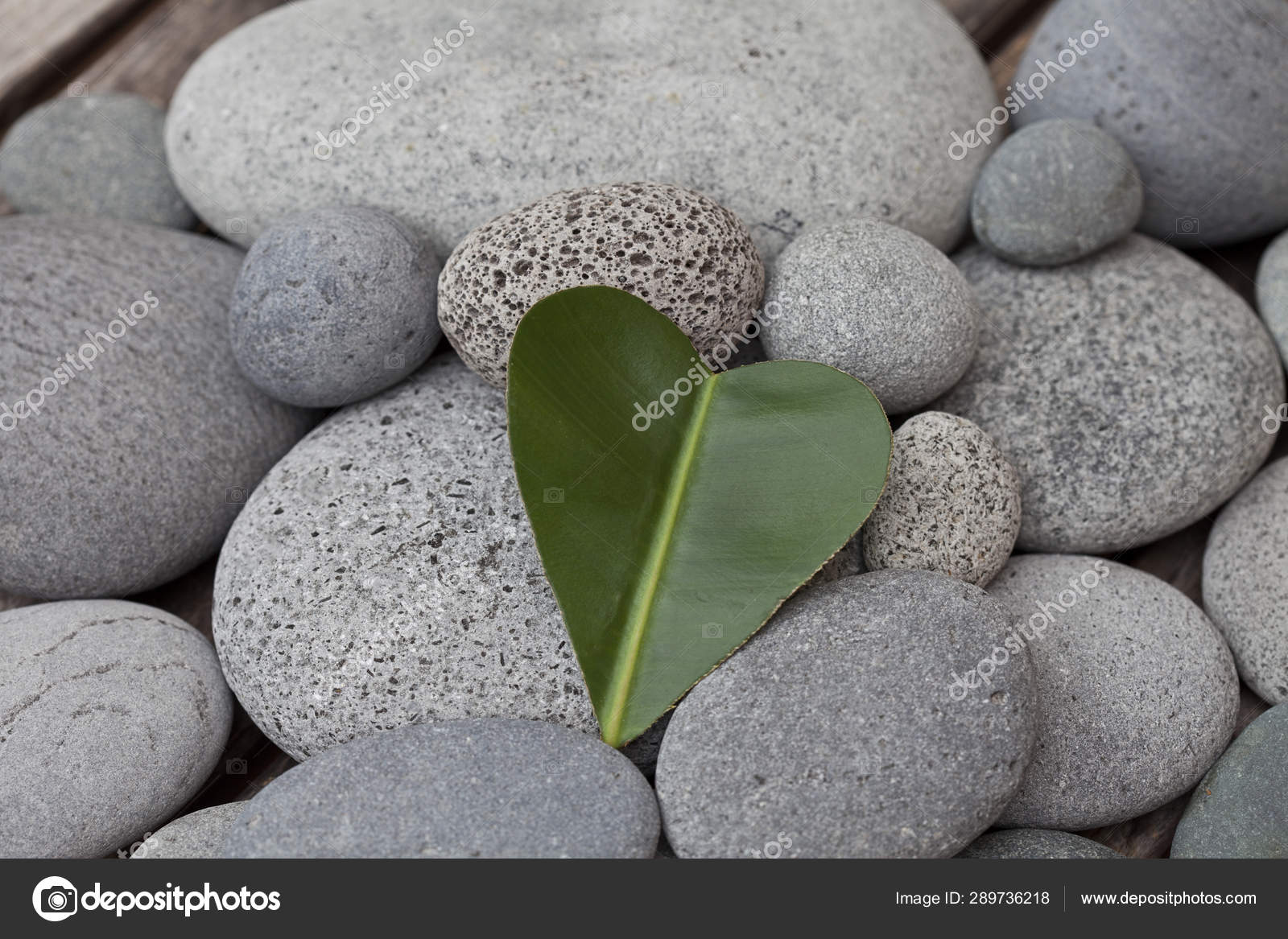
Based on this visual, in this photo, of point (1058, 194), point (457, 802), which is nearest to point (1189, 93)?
point (1058, 194)

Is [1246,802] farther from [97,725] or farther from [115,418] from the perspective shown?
[115,418]

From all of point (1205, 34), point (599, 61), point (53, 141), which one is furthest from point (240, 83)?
point (1205, 34)

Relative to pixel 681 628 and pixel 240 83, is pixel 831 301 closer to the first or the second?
pixel 681 628

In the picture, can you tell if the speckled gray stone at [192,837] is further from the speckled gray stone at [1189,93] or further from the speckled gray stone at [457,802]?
the speckled gray stone at [1189,93]

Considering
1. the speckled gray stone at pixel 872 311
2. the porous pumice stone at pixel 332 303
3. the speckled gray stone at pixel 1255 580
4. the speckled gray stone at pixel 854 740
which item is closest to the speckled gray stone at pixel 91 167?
the porous pumice stone at pixel 332 303

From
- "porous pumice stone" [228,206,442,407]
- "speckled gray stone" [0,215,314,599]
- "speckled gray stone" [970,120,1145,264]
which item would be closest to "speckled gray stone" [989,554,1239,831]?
"speckled gray stone" [970,120,1145,264]
